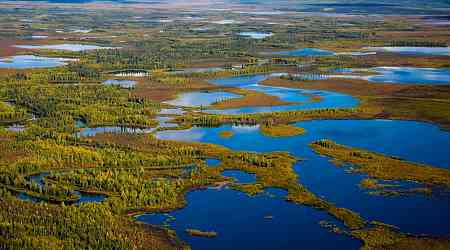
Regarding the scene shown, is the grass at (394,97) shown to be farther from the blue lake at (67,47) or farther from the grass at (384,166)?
the blue lake at (67,47)

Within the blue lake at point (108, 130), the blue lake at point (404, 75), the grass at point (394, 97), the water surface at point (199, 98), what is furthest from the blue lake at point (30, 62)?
the blue lake at point (404, 75)

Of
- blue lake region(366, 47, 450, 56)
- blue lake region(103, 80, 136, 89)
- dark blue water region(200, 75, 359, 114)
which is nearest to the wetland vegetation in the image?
dark blue water region(200, 75, 359, 114)

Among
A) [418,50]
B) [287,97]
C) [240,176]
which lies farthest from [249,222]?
→ [418,50]

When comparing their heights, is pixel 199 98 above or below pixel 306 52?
below

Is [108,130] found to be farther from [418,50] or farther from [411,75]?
[418,50]

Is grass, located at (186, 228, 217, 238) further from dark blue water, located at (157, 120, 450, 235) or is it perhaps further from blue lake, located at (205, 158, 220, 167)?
blue lake, located at (205, 158, 220, 167)
